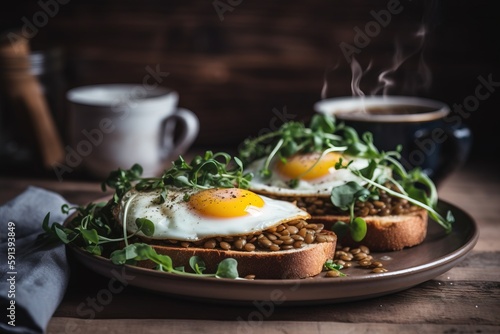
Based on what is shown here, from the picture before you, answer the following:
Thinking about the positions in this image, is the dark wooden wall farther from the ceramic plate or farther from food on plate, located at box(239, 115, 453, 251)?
the ceramic plate

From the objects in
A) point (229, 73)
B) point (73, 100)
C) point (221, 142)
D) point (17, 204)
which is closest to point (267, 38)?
point (229, 73)

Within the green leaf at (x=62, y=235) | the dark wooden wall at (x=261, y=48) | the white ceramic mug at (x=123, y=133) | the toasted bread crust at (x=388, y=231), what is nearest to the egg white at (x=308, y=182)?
the toasted bread crust at (x=388, y=231)

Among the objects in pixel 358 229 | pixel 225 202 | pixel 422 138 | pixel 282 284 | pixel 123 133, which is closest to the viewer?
pixel 282 284

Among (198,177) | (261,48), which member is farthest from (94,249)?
(261,48)

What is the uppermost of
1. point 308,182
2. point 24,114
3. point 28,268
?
point 308,182

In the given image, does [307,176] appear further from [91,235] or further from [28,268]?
[28,268]

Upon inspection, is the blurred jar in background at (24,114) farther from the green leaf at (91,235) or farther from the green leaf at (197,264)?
the green leaf at (197,264)
